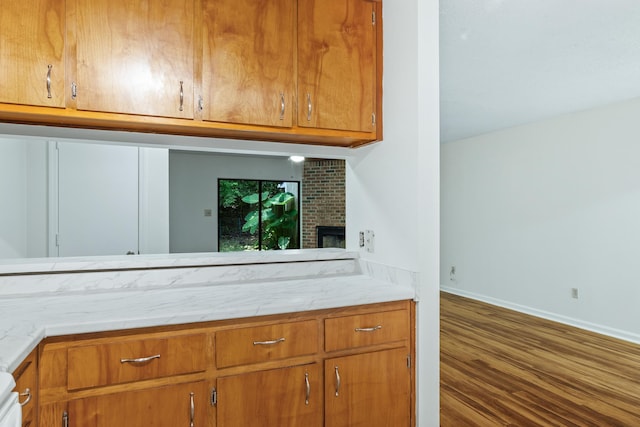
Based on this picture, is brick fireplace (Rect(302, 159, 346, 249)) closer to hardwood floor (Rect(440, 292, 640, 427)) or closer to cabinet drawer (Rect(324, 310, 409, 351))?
hardwood floor (Rect(440, 292, 640, 427))

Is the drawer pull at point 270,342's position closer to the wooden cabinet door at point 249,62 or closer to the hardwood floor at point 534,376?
the wooden cabinet door at point 249,62

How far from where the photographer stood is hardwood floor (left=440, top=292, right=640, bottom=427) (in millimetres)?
2390

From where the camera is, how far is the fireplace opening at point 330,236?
275 inches

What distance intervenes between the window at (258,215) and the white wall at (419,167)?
6.05m

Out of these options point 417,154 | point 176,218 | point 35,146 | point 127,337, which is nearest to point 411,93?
point 417,154

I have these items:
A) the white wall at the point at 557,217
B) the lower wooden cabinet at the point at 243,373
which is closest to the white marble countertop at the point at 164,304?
the lower wooden cabinet at the point at 243,373

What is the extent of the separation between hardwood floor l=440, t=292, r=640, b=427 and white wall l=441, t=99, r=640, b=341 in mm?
416

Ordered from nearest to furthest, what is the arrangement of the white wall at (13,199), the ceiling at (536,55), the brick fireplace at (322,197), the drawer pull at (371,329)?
the drawer pull at (371,329), the ceiling at (536,55), the white wall at (13,199), the brick fireplace at (322,197)

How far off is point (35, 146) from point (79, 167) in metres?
0.33

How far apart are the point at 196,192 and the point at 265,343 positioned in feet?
21.2

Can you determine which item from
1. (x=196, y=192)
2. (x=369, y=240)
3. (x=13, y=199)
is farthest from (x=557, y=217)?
(x=196, y=192)

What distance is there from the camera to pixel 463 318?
15.0ft

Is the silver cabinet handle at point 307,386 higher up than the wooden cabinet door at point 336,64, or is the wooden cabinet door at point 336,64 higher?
the wooden cabinet door at point 336,64

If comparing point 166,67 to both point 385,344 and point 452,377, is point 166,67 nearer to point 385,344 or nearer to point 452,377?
point 385,344
